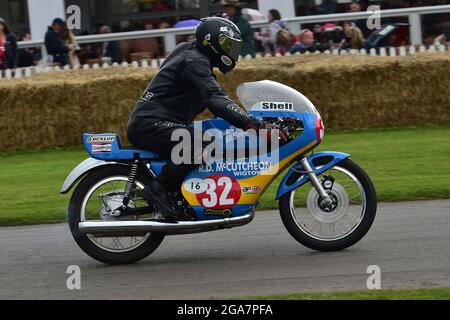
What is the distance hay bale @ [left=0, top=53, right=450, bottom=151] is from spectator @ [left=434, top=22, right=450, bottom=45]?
1903 millimetres

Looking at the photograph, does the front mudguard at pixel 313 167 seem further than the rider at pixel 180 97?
Yes

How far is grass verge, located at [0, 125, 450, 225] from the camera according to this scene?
9.95 m

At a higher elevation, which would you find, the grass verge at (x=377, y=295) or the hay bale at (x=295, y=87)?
the hay bale at (x=295, y=87)

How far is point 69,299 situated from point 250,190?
165 cm

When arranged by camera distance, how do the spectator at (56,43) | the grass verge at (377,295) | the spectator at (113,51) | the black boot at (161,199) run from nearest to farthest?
the grass verge at (377,295) < the black boot at (161,199) < the spectator at (56,43) < the spectator at (113,51)

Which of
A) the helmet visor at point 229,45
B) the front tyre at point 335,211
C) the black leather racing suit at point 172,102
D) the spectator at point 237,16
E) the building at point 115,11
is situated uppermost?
the building at point 115,11

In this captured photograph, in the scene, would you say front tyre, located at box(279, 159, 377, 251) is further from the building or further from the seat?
the building

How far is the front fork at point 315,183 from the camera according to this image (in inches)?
299

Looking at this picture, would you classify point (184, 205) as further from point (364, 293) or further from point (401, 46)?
point (401, 46)

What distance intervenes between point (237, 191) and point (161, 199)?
569mm

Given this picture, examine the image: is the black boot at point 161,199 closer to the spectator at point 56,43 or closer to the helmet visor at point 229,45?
the helmet visor at point 229,45

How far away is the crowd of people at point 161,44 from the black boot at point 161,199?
8150 millimetres

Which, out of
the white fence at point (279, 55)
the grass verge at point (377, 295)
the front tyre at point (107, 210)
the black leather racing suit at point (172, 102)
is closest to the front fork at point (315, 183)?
the black leather racing suit at point (172, 102)

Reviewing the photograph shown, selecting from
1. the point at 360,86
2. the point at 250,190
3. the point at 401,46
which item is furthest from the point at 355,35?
the point at 250,190
